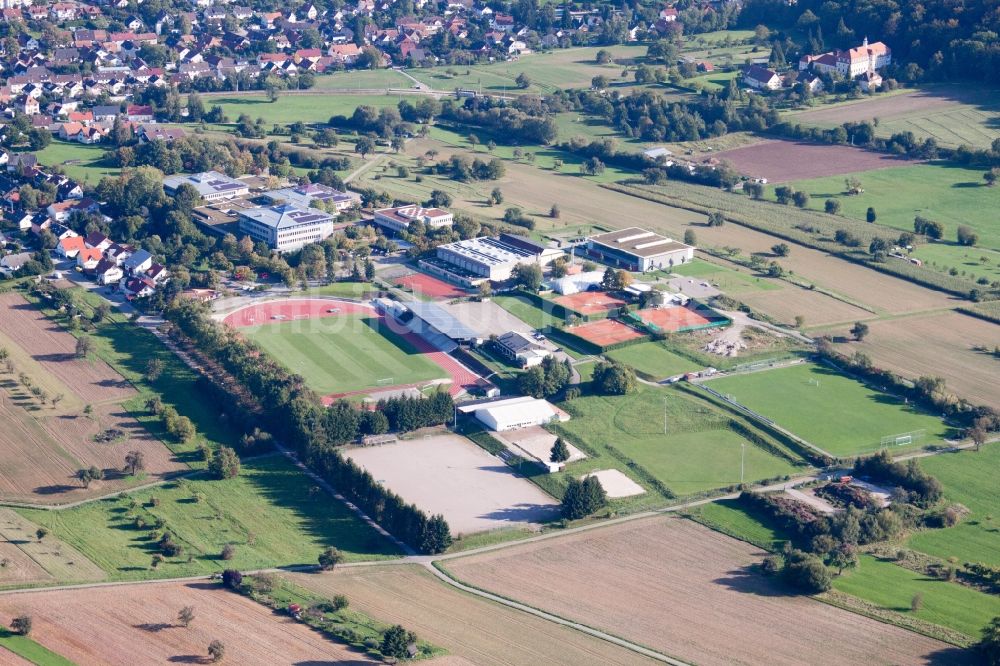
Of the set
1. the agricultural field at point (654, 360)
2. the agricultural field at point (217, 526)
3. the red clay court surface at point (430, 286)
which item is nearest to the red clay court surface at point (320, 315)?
the red clay court surface at point (430, 286)

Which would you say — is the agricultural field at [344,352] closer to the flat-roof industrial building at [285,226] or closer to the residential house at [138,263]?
the residential house at [138,263]

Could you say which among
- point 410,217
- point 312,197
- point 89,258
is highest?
point 312,197

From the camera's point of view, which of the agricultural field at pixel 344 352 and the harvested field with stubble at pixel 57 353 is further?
the agricultural field at pixel 344 352

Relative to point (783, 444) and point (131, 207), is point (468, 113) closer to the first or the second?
point (131, 207)

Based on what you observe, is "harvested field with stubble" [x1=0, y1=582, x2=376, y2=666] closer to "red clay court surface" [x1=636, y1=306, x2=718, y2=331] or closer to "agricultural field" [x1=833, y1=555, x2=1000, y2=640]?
"agricultural field" [x1=833, y1=555, x2=1000, y2=640]

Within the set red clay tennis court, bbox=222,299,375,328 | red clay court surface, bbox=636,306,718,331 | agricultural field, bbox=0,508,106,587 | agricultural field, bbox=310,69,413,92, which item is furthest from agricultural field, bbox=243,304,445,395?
agricultural field, bbox=310,69,413,92

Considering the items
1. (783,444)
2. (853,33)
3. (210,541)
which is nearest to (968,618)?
(783,444)

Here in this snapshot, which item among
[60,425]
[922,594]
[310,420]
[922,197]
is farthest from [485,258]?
[922,594]

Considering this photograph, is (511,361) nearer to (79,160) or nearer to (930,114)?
(79,160)
